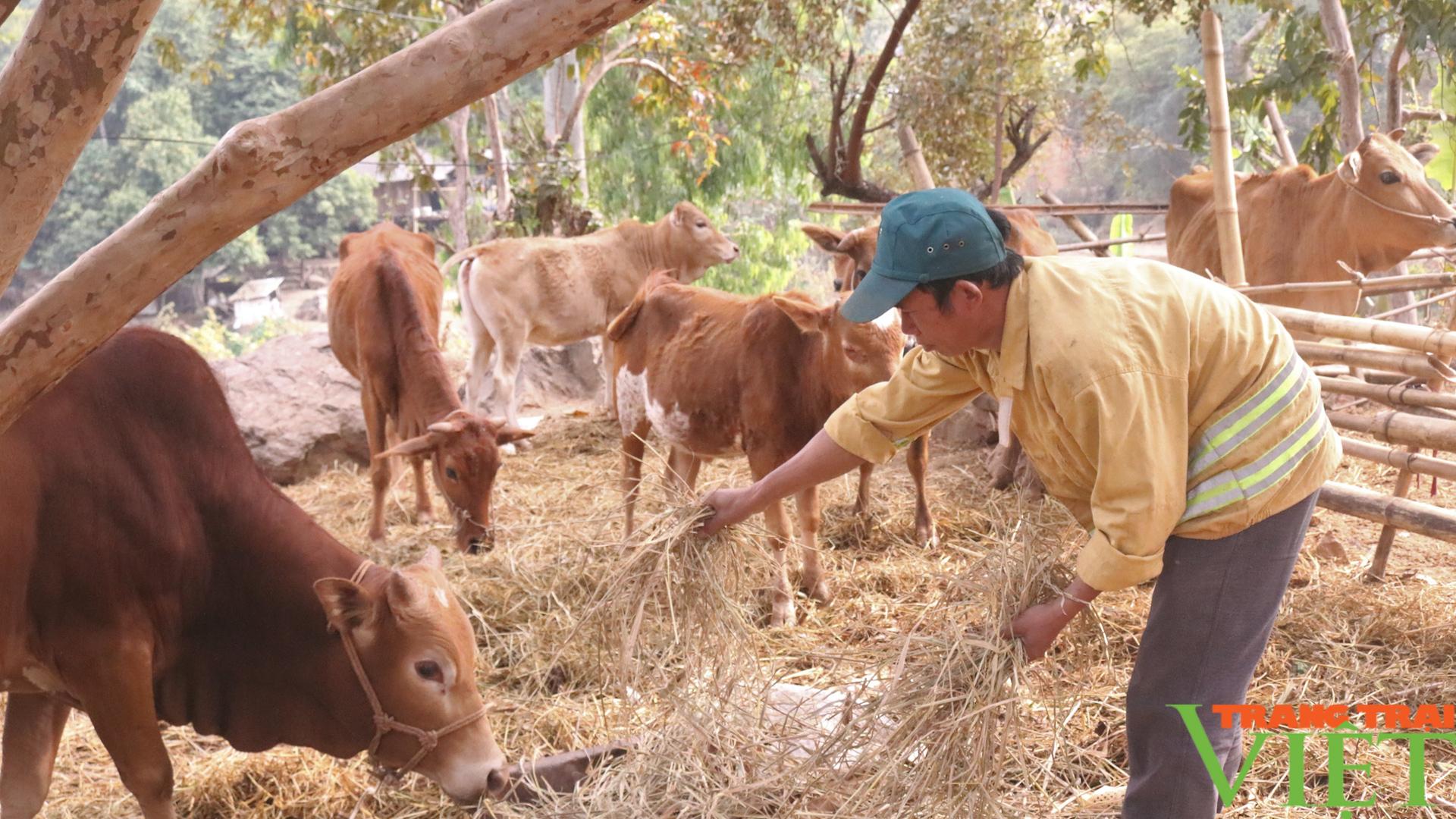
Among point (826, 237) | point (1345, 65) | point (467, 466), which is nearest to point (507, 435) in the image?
point (467, 466)

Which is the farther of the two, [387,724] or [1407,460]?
[1407,460]

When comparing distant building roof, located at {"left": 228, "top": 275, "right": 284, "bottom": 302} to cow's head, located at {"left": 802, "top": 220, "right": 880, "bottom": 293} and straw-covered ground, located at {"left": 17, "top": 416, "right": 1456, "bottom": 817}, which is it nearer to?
cow's head, located at {"left": 802, "top": 220, "right": 880, "bottom": 293}

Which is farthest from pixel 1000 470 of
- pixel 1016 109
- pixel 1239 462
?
pixel 1239 462

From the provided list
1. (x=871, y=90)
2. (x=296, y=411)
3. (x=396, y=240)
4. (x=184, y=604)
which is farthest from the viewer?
(x=296, y=411)

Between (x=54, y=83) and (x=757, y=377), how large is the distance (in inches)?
150

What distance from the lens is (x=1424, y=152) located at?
23.2 ft

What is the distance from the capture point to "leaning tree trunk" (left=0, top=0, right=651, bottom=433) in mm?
1979

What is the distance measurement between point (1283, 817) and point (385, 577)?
112 inches

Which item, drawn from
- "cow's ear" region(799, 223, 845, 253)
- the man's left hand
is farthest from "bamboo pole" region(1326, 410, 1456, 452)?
"cow's ear" region(799, 223, 845, 253)

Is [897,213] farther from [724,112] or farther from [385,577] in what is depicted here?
[724,112]

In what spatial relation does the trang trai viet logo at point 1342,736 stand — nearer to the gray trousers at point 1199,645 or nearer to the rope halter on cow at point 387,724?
the gray trousers at point 1199,645

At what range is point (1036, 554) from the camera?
2838mm

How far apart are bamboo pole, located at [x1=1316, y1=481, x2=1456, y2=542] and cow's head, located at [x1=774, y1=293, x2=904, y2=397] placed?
1.91 metres

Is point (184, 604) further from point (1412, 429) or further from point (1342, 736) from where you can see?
point (1412, 429)
